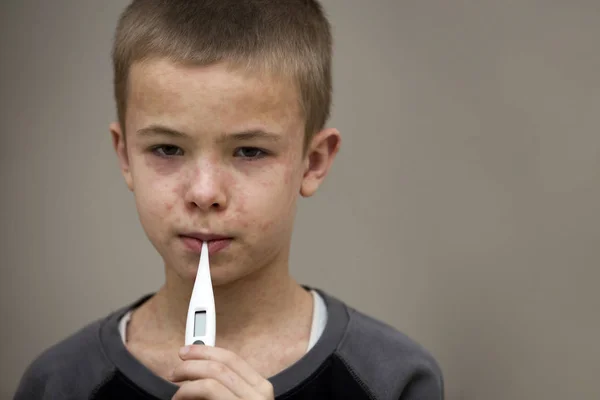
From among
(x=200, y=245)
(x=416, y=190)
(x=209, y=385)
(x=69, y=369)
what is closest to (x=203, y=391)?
(x=209, y=385)

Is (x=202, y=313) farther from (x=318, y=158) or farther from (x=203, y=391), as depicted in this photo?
(x=318, y=158)

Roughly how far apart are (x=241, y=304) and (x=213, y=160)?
0.69 ft

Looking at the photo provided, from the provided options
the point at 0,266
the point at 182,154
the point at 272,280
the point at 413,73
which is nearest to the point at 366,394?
the point at 272,280

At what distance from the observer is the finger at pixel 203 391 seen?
39.4 inches

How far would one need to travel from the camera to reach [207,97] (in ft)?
3.59

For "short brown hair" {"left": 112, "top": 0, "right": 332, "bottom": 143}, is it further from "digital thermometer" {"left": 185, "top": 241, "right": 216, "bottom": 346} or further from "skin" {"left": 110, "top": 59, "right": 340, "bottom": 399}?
"digital thermometer" {"left": 185, "top": 241, "right": 216, "bottom": 346}

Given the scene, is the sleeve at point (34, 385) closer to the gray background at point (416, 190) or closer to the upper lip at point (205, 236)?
the upper lip at point (205, 236)

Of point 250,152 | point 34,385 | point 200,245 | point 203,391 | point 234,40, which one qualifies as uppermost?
point 234,40

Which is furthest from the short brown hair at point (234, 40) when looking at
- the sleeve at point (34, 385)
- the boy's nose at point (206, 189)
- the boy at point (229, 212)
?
the sleeve at point (34, 385)

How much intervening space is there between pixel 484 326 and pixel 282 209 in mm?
611

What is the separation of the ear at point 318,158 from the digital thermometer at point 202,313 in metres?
0.19

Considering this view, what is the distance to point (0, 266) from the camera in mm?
1736

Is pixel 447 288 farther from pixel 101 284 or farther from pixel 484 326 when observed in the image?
pixel 101 284

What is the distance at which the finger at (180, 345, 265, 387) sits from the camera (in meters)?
1.02
